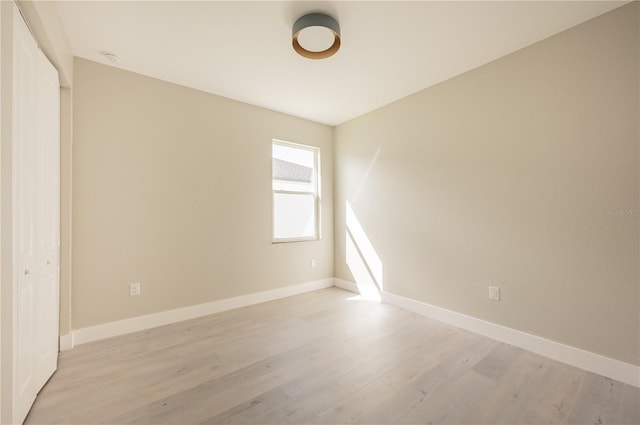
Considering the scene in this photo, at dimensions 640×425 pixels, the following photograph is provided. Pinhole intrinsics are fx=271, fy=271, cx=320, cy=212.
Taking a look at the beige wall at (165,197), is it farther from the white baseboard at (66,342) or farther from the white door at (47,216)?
the white door at (47,216)

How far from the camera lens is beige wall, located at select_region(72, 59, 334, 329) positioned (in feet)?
8.23

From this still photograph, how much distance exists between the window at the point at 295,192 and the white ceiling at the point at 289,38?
1.06 metres

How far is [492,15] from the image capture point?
77.7 inches

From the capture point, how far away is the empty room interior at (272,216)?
166cm

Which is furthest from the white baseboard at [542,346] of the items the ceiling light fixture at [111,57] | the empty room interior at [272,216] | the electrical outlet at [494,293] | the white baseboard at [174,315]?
the ceiling light fixture at [111,57]

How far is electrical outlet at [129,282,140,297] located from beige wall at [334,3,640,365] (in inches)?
113

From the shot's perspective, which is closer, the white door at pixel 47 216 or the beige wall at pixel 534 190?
the white door at pixel 47 216

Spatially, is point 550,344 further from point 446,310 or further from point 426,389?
point 426,389

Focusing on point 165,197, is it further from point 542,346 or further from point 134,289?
point 542,346

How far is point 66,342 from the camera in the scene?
91.4 inches

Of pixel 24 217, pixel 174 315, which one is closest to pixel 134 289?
pixel 174 315

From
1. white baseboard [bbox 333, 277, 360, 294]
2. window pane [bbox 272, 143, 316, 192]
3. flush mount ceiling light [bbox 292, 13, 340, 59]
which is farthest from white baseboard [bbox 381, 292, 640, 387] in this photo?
flush mount ceiling light [bbox 292, 13, 340, 59]

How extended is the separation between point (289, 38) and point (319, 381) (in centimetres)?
266

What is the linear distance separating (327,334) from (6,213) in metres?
2.38
